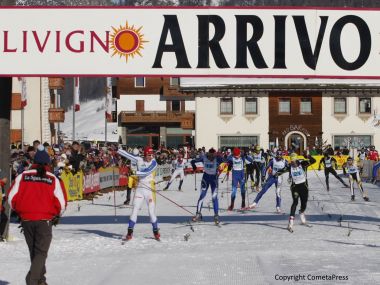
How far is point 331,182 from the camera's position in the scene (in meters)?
35.0

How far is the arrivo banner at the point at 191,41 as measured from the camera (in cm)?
1469

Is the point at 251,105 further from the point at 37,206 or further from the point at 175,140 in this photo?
the point at 37,206

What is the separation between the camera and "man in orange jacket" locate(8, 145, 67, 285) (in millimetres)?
8867

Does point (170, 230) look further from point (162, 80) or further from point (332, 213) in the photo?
point (162, 80)

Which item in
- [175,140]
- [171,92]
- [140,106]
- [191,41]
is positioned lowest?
[175,140]

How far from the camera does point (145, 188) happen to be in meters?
14.5

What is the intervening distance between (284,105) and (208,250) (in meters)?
50.7

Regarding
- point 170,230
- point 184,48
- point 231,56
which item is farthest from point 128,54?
point 170,230

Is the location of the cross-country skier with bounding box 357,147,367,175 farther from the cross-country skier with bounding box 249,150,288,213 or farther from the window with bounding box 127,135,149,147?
the window with bounding box 127,135,149,147

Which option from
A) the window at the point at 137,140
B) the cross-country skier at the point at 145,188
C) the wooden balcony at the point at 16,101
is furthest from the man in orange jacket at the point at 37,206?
the window at the point at 137,140

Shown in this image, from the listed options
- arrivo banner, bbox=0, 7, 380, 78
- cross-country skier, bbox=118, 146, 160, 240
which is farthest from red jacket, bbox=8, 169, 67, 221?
arrivo banner, bbox=0, 7, 380, 78

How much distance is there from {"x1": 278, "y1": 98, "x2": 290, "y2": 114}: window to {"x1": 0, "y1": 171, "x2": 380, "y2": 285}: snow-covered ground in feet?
139

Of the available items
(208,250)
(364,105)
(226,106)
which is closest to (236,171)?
(208,250)

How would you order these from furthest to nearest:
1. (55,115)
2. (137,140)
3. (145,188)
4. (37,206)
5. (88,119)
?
(88,119), (137,140), (55,115), (145,188), (37,206)
